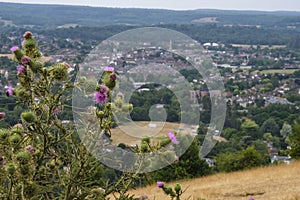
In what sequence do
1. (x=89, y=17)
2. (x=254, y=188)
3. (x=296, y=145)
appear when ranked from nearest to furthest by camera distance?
(x=254, y=188) → (x=296, y=145) → (x=89, y=17)

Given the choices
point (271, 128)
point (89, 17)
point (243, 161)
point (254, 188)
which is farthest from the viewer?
point (89, 17)

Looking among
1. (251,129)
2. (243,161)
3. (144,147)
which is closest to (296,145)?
(243,161)

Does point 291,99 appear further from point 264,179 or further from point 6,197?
point 6,197

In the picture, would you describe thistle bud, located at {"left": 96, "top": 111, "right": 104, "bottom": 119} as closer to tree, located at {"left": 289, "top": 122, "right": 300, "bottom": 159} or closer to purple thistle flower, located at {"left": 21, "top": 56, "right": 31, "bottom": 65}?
purple thistle flower, located at {"left": 21, "top": 56, "right": 31, "bottom": 65}

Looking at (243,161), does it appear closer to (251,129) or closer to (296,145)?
(296,145)

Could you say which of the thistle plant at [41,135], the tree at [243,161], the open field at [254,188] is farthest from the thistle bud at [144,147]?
the tree at [243,161]

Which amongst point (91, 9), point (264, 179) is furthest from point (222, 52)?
point (264, 179)

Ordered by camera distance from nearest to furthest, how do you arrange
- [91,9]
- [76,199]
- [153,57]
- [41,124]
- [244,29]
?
[41,124]
[76,199]
[153,57]
[244,29]
[91,9]
